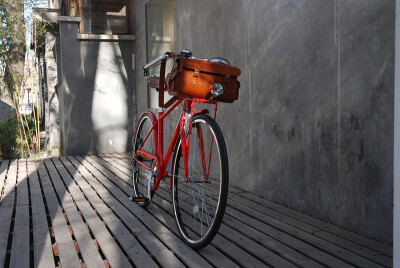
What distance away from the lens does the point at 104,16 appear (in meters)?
6.07

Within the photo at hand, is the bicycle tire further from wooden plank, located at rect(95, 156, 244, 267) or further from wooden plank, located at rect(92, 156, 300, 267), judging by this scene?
wooden plank, located at rect(92, 156, 300, 267)

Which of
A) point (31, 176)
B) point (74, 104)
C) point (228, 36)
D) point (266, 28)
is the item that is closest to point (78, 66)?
point (74, 104)

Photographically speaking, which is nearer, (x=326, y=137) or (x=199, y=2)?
(x=326, y=137)

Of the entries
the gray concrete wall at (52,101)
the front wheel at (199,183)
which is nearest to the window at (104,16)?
the gray concrete wall at (52,101)

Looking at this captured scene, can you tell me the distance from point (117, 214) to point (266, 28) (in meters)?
1.70

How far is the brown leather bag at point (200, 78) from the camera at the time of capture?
6.42 feet

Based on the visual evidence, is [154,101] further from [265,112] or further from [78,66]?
[265,112]

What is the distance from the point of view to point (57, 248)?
2.05 m

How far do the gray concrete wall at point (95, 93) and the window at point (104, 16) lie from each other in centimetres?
20

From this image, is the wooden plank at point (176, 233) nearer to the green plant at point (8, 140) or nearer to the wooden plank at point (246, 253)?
the wooden plank at point (246, 253)

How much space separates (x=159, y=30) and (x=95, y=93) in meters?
1.49

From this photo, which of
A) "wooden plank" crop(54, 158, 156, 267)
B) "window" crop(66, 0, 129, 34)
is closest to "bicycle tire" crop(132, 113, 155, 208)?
"wooden plank" crop(54, 158, 156, 267)

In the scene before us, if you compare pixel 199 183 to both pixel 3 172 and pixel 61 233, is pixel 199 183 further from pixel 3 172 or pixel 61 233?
pixel 3 172

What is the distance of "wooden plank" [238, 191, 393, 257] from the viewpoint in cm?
191
